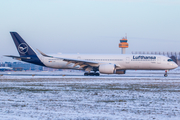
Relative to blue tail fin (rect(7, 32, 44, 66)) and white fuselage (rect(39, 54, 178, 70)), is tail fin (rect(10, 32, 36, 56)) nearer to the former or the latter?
blue tail fin (rect(7, 32, 44, 66))

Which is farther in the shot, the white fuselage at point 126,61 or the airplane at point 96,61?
the white fuselage at point 126,61

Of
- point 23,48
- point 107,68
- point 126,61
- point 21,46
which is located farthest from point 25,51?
point 126,61

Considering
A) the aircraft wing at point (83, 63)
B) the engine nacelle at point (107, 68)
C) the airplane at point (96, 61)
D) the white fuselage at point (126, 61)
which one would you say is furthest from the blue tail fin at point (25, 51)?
the engine nacelle at point (107, 68)

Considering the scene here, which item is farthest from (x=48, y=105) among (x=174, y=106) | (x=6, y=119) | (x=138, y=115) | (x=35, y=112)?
(x=174, y=106)

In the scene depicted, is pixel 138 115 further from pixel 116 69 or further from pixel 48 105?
pixel 116 69

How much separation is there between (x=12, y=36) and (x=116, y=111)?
1205 inches

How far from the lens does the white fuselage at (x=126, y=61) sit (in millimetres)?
34719

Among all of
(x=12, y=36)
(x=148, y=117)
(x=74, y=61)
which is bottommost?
(x=148, y=117)

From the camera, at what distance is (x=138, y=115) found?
863cm

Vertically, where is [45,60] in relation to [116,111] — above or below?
above

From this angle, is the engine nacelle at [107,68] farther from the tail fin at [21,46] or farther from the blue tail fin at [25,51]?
the tail fin at [21,46]

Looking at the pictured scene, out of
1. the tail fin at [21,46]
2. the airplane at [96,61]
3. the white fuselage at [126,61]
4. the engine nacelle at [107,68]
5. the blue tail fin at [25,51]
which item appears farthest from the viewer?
the tail fin at [21,46]

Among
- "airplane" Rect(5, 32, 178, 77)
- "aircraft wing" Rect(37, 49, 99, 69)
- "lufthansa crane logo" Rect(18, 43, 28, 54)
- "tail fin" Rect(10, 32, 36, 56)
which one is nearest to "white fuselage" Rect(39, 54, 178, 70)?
"airplane" Rect(5, 32, 178, 77)

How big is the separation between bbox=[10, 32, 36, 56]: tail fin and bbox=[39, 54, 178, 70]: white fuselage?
1.75 m
